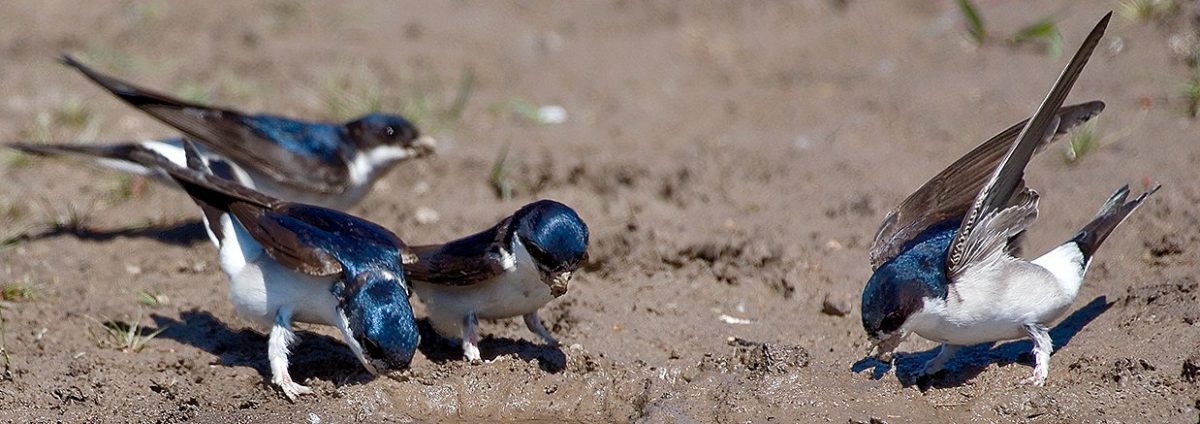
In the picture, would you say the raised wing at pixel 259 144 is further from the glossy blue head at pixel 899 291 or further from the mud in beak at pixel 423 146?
the glossy blue head at pixel 899 291

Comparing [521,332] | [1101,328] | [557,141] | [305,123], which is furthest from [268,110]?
[1101,328]

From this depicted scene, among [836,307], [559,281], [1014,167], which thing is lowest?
[836,307]

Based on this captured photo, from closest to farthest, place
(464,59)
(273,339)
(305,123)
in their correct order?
(273,339)
(305,123)
(464,59)

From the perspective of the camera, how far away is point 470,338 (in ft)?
16.2

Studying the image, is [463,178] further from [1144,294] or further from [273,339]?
[1144,294]

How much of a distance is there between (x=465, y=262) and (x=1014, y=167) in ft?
6.07

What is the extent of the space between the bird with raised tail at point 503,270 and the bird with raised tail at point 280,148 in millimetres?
1804

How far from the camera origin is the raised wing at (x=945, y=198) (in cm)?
500

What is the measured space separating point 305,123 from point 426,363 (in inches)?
95.3

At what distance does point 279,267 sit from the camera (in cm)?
502

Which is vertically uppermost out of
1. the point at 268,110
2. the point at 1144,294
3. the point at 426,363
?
the point at 1144,294

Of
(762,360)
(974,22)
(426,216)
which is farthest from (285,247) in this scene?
(974,22)

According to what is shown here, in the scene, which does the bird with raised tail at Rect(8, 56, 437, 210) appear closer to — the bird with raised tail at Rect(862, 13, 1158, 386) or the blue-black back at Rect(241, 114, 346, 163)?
the blue-black back at Rect(241, 114, 346, 163)

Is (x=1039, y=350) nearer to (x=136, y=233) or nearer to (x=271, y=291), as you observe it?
(x=271, y=291)
